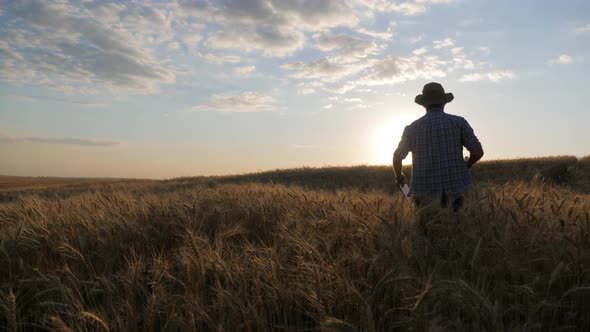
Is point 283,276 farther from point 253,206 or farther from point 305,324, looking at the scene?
point 253,206

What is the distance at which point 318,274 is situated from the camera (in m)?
1.79

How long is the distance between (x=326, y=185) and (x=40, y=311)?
53.9 ft

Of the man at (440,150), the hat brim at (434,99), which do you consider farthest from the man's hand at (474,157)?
the hat brim at (434,99)

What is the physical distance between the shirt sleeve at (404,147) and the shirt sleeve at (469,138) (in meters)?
0.59

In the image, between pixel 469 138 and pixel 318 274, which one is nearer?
pixel 318 274

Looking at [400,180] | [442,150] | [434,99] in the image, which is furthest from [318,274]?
[434,99]

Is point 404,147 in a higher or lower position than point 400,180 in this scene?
higher

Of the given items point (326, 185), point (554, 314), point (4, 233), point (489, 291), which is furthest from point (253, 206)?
point (326, 185)

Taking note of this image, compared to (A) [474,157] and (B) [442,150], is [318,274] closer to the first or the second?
(B) [442,150]

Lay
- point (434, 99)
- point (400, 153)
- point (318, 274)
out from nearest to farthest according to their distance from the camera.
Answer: point (318, 274) → point (434, 99) → point (400, 153)

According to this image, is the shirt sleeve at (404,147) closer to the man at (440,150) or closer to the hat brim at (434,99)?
the man at (440,150)

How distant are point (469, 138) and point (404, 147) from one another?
0.70 metres

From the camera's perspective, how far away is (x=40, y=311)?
2.02 meters

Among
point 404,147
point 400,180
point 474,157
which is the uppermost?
point 404,147
